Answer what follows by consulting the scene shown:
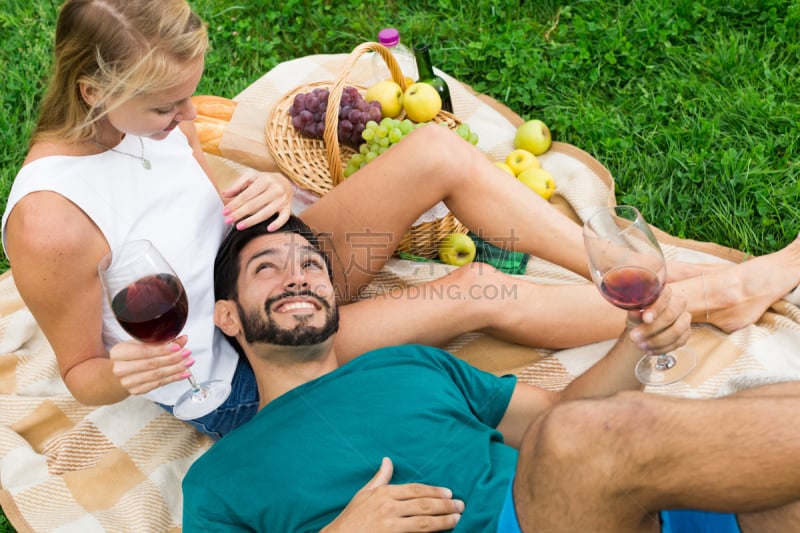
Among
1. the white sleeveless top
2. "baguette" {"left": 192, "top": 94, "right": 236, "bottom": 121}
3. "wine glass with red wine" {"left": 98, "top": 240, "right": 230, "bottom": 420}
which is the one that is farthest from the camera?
"baguette" {"left": 192, "top": 94, "right": 236, "bottom": 121}

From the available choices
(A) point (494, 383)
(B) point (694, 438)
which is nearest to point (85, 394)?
(A) point (494, 383)

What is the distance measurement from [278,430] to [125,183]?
831 millimetres

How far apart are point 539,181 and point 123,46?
1820mm

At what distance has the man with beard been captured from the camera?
1.57 m

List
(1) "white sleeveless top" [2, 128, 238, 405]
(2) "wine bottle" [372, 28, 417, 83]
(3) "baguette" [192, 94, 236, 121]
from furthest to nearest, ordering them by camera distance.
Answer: (2) "wine bottle" [372, 28, 417, 83]
(3) "baguette" [192, 94, 236, 121]
(1) "white sleeveless top" [2, 128, 238, 405]

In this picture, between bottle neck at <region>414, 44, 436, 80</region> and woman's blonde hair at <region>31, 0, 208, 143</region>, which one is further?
bottle neck at <region>414, 44, 436, 80</region>

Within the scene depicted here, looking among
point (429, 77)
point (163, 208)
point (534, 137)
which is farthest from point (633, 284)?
point (429, 77)

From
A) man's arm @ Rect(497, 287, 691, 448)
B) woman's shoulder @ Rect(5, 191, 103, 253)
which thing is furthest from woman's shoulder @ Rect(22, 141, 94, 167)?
man's arm @ Rect(497, 287, 691, 448)

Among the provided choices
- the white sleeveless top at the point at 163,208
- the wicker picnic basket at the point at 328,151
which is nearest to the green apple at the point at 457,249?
the wicker picnic basket at the point at 328,151

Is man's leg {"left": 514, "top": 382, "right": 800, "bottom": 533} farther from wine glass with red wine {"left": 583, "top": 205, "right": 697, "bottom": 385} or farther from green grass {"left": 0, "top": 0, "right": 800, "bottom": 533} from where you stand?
green grass {"left": 0, "top": 0, "right": 800, "bottom": 533}

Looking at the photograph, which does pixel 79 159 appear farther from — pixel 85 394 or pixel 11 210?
pixel 85 394

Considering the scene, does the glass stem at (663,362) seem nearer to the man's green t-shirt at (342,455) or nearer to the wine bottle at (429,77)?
the man's green t-shirt at (342,455)

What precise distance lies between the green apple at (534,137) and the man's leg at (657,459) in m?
2.04

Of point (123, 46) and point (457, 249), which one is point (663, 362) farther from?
point (123, 46)
